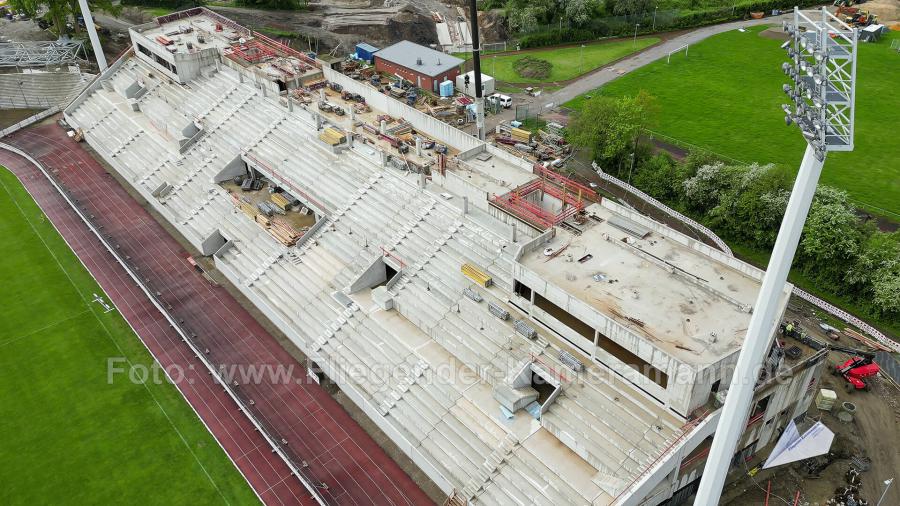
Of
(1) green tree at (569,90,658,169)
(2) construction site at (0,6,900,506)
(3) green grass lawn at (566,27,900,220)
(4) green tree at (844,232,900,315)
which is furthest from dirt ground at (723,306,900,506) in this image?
(1) green tree at (569,90,658,169)

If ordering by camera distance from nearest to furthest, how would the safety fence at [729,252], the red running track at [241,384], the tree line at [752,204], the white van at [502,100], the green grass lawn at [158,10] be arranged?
the red running track at [241,384]
the safety fence at [729,252]
the tree line at [752,204]
the white van at [502,100]
the green grass lawn at [158,10]

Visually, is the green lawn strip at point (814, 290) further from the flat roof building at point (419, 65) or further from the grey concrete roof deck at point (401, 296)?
the flat roof building at point (419, 65)

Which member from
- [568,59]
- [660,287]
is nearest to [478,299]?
[660,287]

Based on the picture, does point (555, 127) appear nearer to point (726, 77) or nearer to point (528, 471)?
point (726, 77)

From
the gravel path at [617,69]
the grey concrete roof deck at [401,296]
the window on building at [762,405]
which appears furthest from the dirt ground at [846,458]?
the gravel path at [617,69]

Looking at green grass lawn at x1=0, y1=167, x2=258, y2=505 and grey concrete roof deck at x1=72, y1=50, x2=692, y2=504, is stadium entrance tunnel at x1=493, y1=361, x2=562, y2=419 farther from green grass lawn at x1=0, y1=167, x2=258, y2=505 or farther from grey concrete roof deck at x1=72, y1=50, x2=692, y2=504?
green grass lawn at x1=0, y1=167, x2=258, y2=505

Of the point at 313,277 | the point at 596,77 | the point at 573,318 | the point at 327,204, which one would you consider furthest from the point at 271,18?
the point at 573,318
